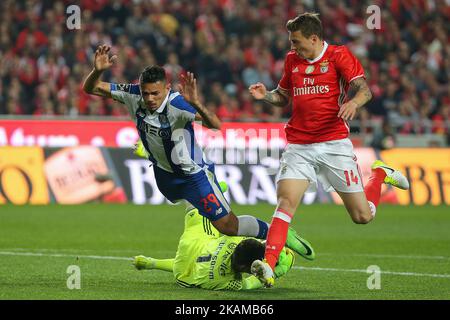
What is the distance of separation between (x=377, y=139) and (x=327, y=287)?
492 inches

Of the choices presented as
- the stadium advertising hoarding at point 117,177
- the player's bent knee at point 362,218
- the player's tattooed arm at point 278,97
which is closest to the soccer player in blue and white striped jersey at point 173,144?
the player's bent knee at point 362,218

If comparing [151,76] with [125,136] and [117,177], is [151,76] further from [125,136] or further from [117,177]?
[125,136]

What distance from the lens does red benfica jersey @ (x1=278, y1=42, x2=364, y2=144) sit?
8.94 metres

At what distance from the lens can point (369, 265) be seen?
10961 mm

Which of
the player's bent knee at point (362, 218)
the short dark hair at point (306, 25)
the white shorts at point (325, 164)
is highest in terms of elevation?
the short dark hair at point (306, 25)

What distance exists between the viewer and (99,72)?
29.5ft

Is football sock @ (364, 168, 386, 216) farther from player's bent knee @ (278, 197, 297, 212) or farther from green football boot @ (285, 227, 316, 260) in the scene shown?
player's bent knee @ (278, 197, 297, 212)

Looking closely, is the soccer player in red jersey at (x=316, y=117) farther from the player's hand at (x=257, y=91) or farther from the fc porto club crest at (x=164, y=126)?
the fc porto club crest at (x=164, y=126)

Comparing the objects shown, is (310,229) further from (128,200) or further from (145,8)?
(145,8)

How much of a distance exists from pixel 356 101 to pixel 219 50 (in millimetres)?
15711

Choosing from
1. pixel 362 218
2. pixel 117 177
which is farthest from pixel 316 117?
pixel 117 177

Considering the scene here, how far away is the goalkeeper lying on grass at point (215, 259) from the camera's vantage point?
8438mm

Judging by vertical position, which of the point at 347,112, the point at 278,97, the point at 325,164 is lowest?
the point at 325,164

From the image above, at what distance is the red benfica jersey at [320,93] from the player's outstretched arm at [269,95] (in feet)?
0.73
